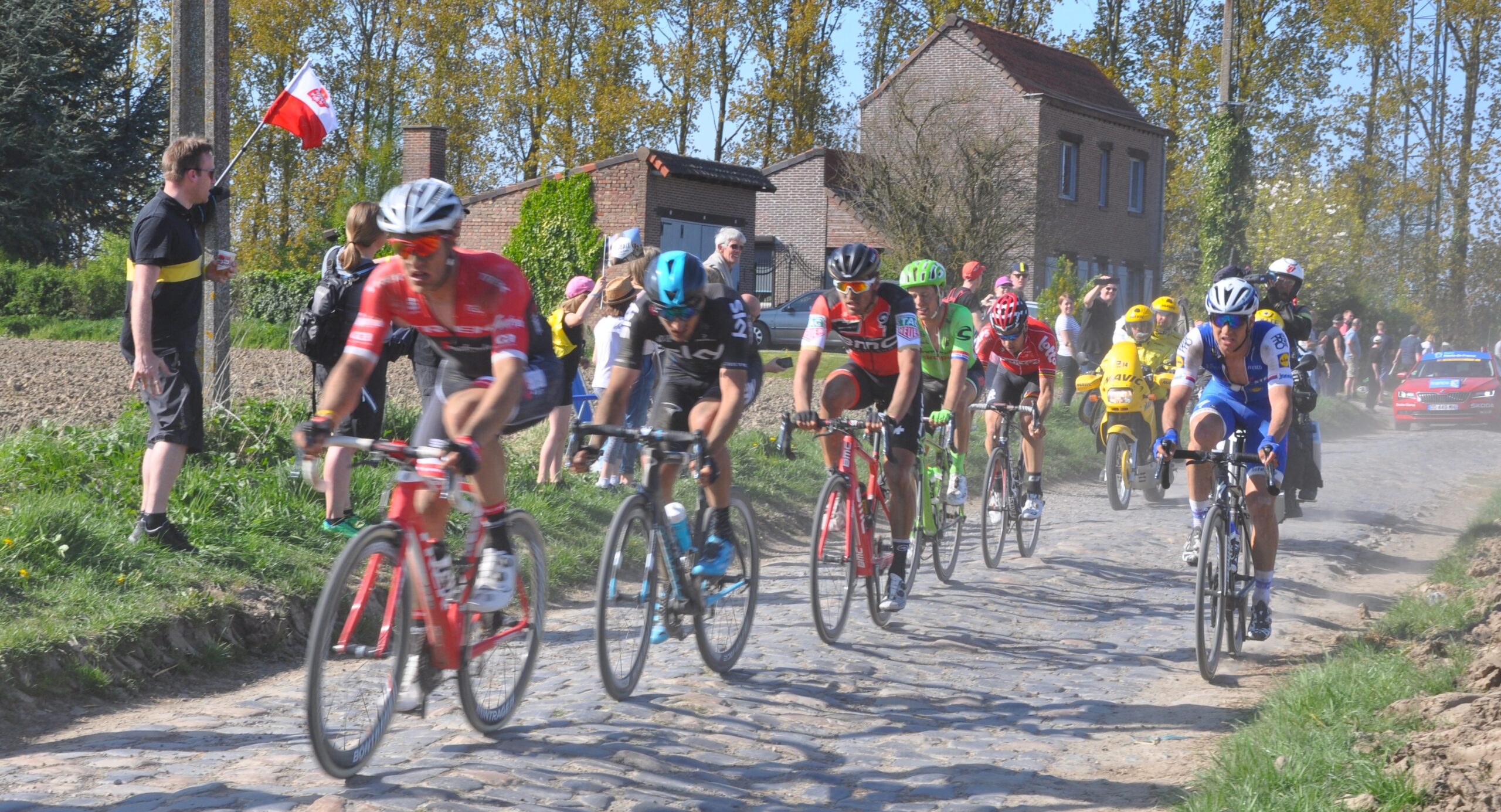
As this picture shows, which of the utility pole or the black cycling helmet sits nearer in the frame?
the black cycling helmet

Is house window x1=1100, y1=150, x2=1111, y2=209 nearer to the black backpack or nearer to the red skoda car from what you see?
the red skoda car

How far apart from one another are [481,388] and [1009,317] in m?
6.32

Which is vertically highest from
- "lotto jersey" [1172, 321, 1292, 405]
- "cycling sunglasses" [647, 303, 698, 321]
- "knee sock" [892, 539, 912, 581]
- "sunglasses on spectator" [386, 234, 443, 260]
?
"sunglasses on spectator" [386, 234, 443, 260]

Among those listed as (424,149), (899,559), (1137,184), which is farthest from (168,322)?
(1137,184)

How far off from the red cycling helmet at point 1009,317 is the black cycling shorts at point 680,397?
4.47 metres

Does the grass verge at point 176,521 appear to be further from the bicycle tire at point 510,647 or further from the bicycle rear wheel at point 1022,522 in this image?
the bicycle rear wheel at point 1022,522

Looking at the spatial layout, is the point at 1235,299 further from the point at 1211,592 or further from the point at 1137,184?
the point at 1137,184

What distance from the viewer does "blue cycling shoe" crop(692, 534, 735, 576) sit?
21.9 feet

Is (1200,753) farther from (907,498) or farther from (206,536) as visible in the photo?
(206,536)

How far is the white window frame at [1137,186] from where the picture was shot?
1810 inches

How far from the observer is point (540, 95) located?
2094 inches

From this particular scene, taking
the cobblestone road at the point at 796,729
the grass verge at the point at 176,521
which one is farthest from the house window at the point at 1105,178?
the cobblestone road at the point at 796,729

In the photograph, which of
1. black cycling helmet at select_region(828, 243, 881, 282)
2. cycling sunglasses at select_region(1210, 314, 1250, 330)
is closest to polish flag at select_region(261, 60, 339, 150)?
black cycling helmet at select_region(828, 243, 881, 282)

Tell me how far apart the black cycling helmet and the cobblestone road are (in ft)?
6.47
